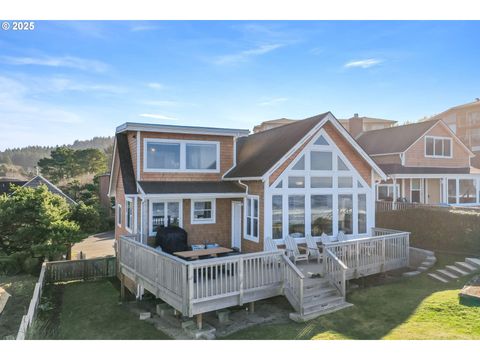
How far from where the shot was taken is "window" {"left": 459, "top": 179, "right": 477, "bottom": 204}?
2148 centimetres

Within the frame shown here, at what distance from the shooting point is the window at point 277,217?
11.0 m

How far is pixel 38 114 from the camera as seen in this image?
8.08 meters

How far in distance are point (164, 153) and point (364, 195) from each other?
6874 mm

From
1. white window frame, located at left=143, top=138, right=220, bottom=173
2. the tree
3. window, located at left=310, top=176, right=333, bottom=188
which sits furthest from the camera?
the tree

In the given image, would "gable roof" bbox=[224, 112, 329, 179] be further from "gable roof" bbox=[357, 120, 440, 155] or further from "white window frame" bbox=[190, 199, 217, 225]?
"gable roof" bbox=[357, 120, 440, 155]

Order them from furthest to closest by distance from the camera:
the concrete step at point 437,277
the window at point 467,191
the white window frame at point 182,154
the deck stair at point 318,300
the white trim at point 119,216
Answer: the window at point 467,191 < the white trim at point 119,216 < the white window frame at point 182,154 < the concrete step at point 437,277 < the deck stair at point 318,300

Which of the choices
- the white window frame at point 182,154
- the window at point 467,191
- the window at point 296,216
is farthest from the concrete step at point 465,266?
the window at point 467,191

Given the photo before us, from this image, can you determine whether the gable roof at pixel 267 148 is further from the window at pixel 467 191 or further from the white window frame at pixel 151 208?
the window at pixel 467 191

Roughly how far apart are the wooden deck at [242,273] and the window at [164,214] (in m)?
0.94

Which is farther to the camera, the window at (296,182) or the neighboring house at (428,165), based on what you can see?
the neighboring house at (428,165)

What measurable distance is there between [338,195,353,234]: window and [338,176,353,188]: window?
36cm

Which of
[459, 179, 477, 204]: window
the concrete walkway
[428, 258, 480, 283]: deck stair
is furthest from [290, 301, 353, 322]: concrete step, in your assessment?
[459, 179, 477, 204]: window

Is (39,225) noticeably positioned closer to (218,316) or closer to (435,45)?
(218,316)

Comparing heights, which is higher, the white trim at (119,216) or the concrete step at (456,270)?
the white trim at (119,216)
